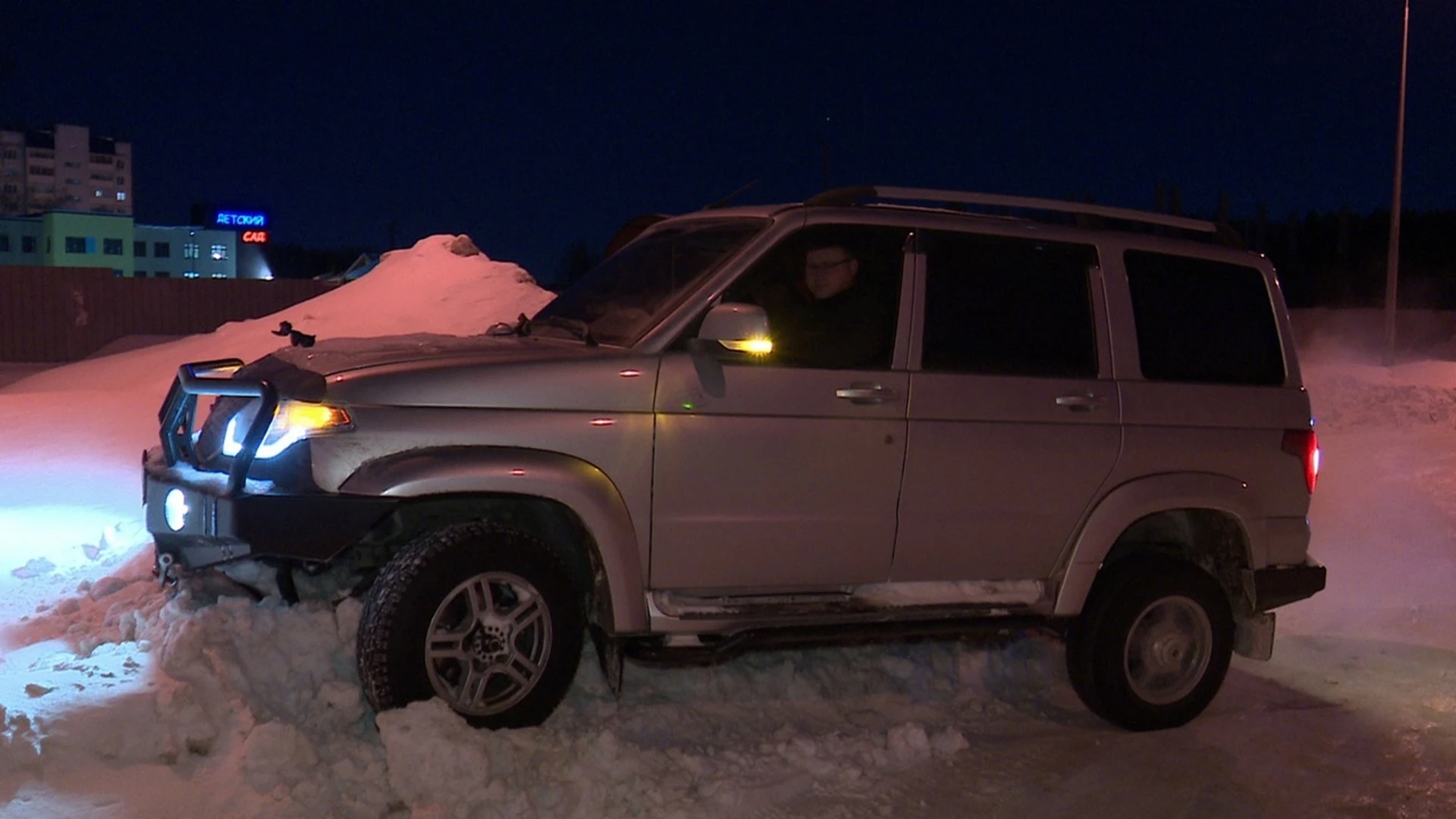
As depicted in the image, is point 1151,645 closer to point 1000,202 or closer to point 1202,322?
point 1202,322

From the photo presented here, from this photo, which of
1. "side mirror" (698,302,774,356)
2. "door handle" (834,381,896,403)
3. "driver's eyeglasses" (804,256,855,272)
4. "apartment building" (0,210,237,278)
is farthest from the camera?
"apartment building" (0,210,237,278)

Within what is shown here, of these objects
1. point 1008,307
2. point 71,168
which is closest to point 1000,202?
point 1008,307

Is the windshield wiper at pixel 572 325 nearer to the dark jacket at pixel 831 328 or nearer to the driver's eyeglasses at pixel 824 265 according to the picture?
the dark jacket at pixel 831 328

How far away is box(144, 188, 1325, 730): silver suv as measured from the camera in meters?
4.63

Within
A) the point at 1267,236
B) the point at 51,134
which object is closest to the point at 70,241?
the point at 51,134

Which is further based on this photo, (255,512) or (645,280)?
(645,280)

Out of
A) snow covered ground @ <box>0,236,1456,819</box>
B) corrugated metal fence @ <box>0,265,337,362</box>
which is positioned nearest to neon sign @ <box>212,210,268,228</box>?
corrugated metal fence @ <box>0,265,337,362</box>

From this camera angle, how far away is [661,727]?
5305 mm

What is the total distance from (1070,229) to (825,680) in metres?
2.34

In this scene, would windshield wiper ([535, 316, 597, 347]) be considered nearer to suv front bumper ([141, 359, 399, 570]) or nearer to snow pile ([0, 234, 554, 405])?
suv front bumper ([141, 359, 399, 570])

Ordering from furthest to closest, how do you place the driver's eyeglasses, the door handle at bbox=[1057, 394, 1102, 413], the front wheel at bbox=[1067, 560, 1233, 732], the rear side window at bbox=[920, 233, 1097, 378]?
the front wheel at bbox=[1067, 560, 1233, 732], the door handle at bbox=[1057, 394, 1102, 413], the rear side window at bbox=[920, 233, 1097, 378], the driver's eyeglasses

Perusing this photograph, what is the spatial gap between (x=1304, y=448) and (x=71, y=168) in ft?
363

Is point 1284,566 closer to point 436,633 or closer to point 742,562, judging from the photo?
point 742,562

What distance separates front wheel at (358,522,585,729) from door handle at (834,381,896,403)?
4.23ft
